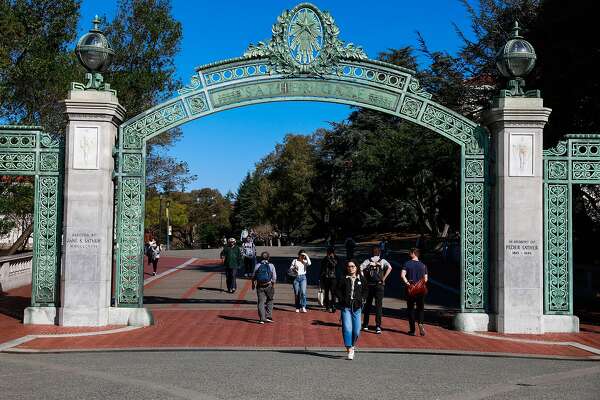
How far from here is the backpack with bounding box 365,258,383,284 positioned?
1302cm

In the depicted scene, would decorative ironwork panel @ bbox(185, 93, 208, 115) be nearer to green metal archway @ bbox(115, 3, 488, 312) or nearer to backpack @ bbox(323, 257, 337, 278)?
green metal archway @ bbox(115, 3, 488, 312)

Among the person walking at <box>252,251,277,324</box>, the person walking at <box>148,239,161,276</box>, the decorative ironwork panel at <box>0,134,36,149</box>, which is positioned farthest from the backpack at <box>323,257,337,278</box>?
the person walking at <box>148,239,161,276</box>

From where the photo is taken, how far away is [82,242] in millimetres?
12758

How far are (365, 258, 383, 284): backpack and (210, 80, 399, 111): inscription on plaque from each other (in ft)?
10.3

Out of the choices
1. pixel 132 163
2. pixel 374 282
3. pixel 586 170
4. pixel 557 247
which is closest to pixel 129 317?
pixel 132 163

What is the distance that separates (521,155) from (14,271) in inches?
616

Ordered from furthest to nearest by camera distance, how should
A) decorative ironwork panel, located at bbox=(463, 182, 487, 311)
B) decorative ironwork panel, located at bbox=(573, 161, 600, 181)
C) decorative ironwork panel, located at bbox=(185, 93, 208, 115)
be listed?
decorative ironwork panel, located at bbox=(185, 93, 208, 115), decorative ironwork panel, located at bbox=(463, 182, 487, 311), decorative ironwork panel, located at bbox=(573, 161, 600, 181)

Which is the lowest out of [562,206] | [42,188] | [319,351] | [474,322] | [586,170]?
[319,351]

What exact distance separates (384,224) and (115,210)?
47.0 meters

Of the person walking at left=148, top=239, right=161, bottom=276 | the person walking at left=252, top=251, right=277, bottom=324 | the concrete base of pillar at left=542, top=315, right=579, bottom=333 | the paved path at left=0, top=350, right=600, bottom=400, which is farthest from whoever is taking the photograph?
the person walking at left=148, top=239, right=161, bottom=276

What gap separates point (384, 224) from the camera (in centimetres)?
5941

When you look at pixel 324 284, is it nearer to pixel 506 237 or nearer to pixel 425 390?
pixel 506 237

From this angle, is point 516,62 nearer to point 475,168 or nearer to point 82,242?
point 475,168

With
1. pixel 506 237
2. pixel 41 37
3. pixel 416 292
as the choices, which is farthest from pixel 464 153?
pixel 41 37
